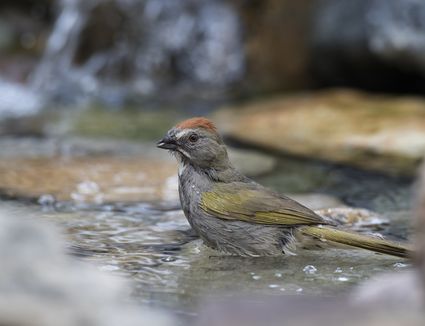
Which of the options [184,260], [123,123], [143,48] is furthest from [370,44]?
[184,260]

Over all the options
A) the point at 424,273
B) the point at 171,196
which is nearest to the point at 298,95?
the point at 171,196

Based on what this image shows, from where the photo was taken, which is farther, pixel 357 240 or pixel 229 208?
pixel 229 208

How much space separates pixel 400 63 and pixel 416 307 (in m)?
7.98

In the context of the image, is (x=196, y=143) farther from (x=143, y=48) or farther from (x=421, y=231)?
(x=143, y=48)

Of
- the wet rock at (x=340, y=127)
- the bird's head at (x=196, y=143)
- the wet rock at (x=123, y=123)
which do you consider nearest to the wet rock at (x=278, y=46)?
the wet rock at (x=340, y=127)

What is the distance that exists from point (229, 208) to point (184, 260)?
456 mm

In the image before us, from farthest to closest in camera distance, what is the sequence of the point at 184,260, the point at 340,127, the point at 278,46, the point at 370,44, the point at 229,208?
the point at 278,46 → the point at 370,44 → the point at 340,127 → the point at 229,208 → the point at 184,260

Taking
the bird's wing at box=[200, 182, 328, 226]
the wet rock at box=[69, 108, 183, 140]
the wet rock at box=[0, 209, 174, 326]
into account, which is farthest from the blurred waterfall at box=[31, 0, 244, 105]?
the wet rock at box=[0, 209, 174, 326]

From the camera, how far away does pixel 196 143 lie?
5.43m

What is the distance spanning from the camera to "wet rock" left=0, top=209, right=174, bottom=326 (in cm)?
320

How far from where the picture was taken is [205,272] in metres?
4.80

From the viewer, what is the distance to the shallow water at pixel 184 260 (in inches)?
173

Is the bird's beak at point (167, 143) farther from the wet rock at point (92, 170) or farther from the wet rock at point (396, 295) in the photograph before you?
the wet rock at point (396, 295)

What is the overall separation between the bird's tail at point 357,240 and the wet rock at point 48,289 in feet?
5.13
